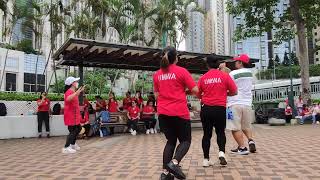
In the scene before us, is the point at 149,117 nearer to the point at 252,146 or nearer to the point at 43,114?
the point at 43,114

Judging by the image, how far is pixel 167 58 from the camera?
5.17m

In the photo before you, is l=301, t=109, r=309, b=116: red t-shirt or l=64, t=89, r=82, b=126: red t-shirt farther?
l=301, t=109, r=309, b=116: red t-shirt

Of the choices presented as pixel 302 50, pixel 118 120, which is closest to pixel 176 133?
pixel 118 120

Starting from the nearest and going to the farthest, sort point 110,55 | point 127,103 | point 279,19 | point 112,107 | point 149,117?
point 110,55 < point 112,107 < point 149,117 < point 127,103 < point 279,19

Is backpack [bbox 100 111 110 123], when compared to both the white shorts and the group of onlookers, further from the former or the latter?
the white shorts

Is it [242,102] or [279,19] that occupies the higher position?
[279,19]

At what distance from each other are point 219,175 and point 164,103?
1257mm

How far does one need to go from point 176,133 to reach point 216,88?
124 centimetres

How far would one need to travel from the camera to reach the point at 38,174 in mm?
5969

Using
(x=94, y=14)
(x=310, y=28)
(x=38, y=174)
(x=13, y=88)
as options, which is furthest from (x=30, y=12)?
(x=13, y=88)

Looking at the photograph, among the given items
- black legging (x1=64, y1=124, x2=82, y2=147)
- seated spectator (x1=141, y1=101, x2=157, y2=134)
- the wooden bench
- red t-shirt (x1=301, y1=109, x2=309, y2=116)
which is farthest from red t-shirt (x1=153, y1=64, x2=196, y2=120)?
red t-shirt (x1=301, y1=109, x2=309, y2=116)

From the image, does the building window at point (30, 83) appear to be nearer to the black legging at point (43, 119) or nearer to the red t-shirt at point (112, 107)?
the red t-shirt at point (112, 107)

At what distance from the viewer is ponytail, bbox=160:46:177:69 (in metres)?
5.15

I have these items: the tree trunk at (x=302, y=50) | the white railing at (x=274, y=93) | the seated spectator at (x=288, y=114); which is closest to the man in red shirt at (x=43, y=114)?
the seated spectator at (x=288, y=114)
